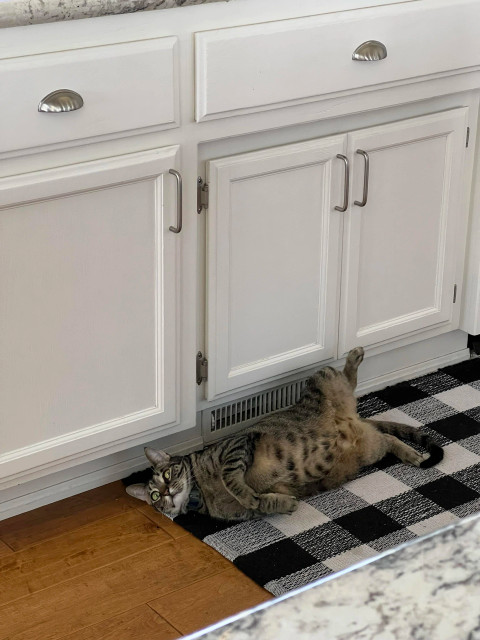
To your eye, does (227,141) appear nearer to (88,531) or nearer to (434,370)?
(88,531)

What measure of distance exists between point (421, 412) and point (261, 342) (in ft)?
1.70

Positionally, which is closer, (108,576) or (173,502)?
(108,576)

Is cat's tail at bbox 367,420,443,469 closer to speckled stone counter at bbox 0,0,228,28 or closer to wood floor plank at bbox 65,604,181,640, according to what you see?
wood floor plank at bbox 65,604,181,640

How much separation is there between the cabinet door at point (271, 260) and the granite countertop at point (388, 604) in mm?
1453

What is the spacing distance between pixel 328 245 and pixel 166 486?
2.09 feet

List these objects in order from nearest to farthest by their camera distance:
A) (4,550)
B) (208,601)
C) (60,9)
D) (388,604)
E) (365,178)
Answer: (388,604)
(60,9)
(208,601)
(4,550)
(365,178)

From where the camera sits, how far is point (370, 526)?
1.99 m

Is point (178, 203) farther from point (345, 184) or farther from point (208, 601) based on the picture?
point (208, 601)

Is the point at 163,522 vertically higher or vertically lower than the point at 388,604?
lower

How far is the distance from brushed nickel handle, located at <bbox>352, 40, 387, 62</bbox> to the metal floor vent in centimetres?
76

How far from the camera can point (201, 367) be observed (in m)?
2.08

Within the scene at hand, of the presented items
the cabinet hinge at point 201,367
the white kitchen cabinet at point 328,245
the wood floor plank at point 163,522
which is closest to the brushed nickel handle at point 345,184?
the white kitchen cabinet at point 328,245

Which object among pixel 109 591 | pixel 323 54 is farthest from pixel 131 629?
pixel 323 54

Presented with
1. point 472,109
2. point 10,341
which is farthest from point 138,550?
point 472,109
